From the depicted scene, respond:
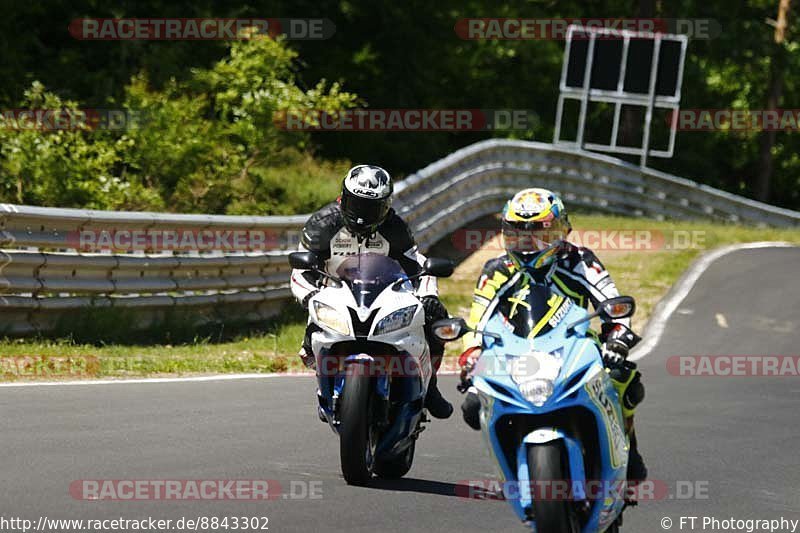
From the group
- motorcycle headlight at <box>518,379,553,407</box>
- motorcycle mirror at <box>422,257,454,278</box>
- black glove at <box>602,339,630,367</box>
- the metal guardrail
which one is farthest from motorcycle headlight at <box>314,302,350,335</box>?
the metal guardrail

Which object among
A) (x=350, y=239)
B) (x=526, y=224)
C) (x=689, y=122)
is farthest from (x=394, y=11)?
(x=526, y=224)

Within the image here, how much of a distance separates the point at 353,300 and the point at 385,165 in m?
25.2

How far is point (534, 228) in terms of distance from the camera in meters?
6.77

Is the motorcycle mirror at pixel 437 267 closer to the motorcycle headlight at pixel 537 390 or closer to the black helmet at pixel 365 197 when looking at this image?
the black helmet at pixel 365 197

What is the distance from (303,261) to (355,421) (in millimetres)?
1099

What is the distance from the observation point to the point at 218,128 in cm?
2202

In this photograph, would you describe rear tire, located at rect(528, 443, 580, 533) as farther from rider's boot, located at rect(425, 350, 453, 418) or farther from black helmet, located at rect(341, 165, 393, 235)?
black helmet, located at rect(341, 165, 393, 235)

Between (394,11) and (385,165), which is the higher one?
(394,11)

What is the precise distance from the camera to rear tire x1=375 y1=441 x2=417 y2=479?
863 cm

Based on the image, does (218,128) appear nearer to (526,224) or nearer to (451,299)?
(451,299)

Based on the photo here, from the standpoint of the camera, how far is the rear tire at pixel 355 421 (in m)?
8.08

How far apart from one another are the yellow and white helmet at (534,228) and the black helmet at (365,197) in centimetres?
212

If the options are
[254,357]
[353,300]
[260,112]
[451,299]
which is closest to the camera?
[353,300]

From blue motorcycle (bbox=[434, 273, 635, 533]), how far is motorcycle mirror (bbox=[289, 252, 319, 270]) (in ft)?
7.25
